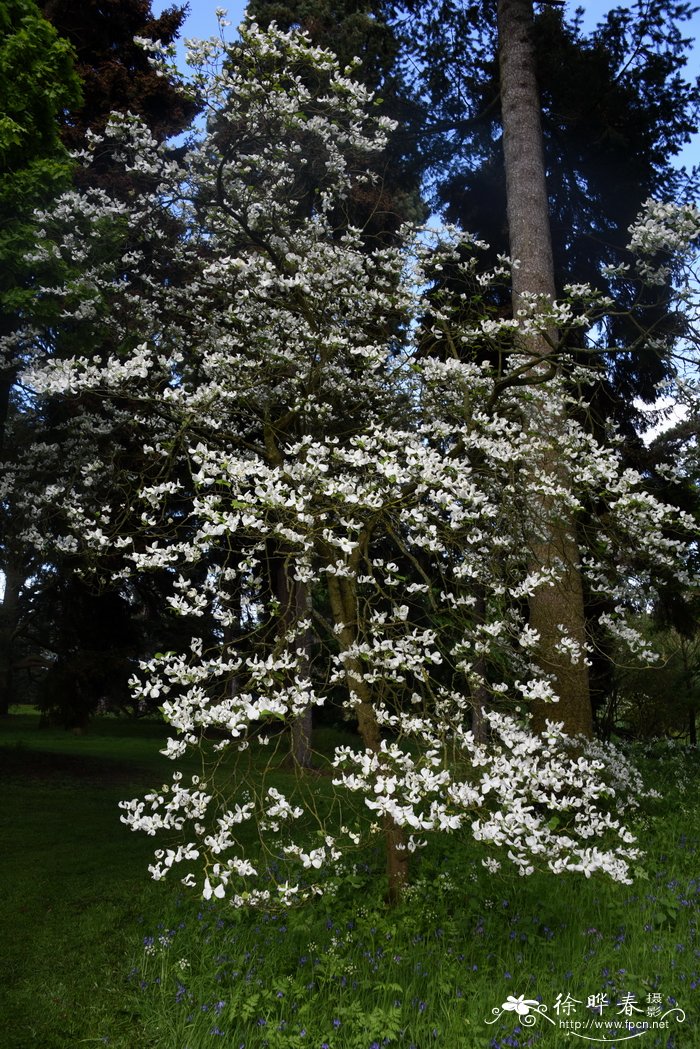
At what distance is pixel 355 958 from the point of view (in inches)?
176

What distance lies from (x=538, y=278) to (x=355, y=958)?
6.55 meters

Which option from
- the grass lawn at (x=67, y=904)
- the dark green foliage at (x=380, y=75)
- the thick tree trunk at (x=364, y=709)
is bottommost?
the grass lawn at (x=67, y=904)

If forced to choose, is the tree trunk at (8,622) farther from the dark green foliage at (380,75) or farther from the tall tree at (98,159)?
the dark green foliage at (380,75)

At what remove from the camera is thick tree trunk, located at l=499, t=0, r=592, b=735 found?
6.23 metres

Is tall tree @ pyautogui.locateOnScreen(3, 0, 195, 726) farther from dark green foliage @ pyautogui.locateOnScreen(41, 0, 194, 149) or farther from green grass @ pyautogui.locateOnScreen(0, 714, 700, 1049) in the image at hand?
green grass @ pyautogui.locateOnScreen(0, 714, 700, 1049)

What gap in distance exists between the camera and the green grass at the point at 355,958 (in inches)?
148

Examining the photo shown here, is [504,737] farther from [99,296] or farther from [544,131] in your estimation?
[544,131]

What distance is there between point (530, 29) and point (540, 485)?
671cm

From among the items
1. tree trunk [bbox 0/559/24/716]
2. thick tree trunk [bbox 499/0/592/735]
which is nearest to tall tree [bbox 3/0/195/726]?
tree trunk [bbox 0/559/24/716]

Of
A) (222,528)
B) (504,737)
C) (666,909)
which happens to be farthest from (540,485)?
(666,909)

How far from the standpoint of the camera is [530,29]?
339 inches

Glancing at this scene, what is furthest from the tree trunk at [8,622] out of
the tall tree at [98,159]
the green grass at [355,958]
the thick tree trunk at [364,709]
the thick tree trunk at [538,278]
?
the thick tree trunk at [538,278]

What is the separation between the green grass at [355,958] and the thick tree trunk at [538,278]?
4.94 feet

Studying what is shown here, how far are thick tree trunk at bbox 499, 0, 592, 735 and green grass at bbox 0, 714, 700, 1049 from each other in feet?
4.94
